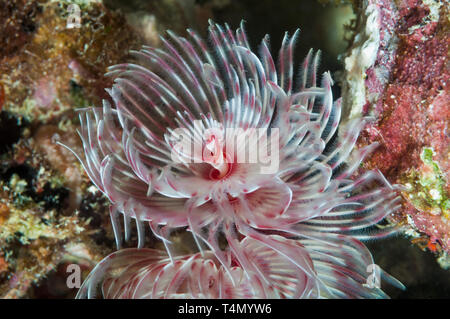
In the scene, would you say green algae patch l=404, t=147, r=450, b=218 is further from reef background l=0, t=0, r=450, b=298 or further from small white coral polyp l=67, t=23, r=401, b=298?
reef background l=0, t=0, r=450, b=298

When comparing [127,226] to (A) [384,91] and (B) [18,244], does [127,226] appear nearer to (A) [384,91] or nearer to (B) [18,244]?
(B) [18,244]

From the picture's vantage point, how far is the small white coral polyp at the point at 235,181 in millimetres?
2416

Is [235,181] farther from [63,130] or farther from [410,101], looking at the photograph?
[63,130]

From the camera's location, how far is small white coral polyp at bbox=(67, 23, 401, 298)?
95.1 inches

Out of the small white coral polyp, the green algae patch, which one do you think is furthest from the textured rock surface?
the small white coral polyp

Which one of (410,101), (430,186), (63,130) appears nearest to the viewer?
(430,186)

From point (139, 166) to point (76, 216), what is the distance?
1365 mm

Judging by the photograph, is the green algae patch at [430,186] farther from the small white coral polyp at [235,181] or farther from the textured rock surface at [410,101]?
the small white coral polyp at [235,181]

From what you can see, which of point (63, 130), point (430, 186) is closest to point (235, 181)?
point (430, 186)

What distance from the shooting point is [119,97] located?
9.64ft

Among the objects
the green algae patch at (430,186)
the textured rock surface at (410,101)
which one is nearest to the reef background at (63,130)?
the textured rock surface at (410,101)

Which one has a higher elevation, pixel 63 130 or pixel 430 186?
pixel 63 130

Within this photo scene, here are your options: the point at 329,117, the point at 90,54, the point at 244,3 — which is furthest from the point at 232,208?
the point at 244,3

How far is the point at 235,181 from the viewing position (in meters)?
2.60
